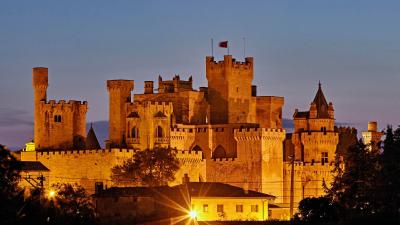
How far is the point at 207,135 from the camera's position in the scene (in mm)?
138125

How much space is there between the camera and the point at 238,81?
142 m

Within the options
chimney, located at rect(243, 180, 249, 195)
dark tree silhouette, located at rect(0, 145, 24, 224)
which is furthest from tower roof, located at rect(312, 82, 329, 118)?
dark tree silhouette, located at rect(0, 145, 24, 224)

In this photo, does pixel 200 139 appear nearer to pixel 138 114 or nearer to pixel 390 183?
pixel 138 114

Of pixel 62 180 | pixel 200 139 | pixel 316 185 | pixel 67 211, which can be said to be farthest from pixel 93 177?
pixel 67 211

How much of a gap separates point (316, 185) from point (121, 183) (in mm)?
19829

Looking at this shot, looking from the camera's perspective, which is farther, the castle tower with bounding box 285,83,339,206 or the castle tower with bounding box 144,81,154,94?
the castle tower with bounding box 144,81,154,94

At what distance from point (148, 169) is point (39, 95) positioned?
13.4 m

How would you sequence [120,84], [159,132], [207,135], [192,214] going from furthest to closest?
[207,135] → [120,84] → [159,132] → [192,214]

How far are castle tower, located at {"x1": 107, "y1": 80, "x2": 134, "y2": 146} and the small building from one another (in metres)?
10.8

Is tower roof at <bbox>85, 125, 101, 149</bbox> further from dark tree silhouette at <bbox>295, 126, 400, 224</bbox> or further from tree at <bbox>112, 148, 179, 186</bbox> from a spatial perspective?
dark tree silhouette at <bbox>295, 126, 400, 224</bbox>

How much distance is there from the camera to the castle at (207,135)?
437 feet

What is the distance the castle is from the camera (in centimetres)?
13312

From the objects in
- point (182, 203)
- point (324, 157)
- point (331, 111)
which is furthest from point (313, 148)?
point (182, 203)

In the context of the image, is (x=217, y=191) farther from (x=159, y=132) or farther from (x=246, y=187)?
(x=159, y=132)
